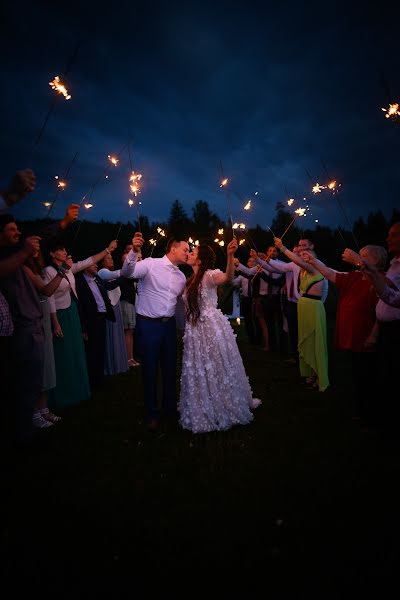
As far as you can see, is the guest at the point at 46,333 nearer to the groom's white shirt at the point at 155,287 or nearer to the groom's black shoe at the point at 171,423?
the groom's white shirt at the point at 155,287

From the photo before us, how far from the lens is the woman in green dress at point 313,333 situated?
717 centimetres

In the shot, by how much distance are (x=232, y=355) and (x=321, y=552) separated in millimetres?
2874

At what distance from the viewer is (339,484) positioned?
3.68 m

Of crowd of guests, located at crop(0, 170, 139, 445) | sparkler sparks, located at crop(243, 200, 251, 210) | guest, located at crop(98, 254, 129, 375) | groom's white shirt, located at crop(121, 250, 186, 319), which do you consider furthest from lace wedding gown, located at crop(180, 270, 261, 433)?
guest, located at crop(98, 254, 129, 375)

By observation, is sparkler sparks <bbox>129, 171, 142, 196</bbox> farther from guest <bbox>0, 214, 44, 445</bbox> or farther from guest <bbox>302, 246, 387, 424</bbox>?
guest <bbox>302, 246, 387, 424</bbox>

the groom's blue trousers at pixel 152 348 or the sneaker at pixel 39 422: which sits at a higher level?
the groom's blue trousers at pixel 152 348

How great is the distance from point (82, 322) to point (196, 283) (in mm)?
3546

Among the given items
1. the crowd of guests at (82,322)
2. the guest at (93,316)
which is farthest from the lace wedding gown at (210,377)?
the guest at (93,316)

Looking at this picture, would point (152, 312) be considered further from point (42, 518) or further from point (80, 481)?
point (42, 518)

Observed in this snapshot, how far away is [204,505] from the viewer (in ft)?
11.0

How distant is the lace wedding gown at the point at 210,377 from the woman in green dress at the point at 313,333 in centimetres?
245

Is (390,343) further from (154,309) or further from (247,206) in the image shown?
(247,206)

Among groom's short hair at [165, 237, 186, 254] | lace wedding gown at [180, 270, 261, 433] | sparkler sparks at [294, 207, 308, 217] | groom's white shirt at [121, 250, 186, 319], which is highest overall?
sparkler sparks at [294, 207, 308, 217]

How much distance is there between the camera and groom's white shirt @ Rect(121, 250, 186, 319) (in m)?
5.32
